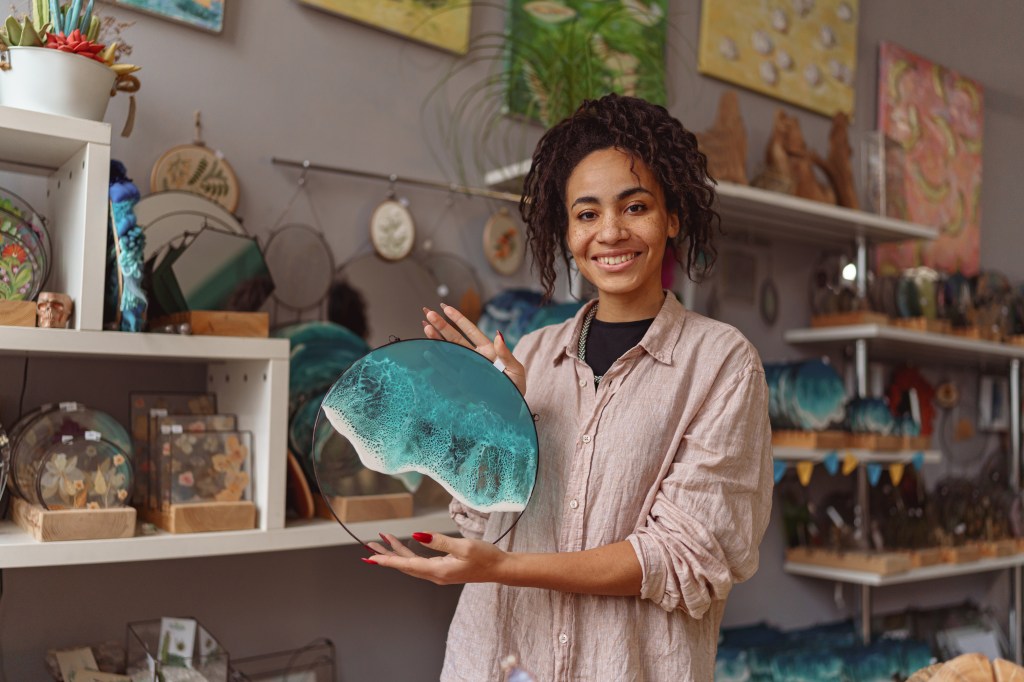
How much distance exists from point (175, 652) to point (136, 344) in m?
0.56

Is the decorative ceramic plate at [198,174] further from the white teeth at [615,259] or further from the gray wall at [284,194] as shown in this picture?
the white teeth at [615,259]

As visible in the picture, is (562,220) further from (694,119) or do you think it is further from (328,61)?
(694,119)

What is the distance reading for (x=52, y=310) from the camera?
1437mm

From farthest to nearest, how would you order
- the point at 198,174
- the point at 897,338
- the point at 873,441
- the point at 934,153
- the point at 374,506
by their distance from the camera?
the point at 934,153 → the point at 897,338 → the point at 873,441 → the point at 198,174 → the point at 374,506

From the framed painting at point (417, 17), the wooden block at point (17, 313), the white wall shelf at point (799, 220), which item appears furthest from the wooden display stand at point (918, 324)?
the wooden block at point (17, 313)

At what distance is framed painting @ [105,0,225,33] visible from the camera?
1.83 metres

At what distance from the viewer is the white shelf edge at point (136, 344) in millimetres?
1414

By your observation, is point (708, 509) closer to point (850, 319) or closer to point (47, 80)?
point (47, 80)

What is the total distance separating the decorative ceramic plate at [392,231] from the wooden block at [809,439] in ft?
3.92

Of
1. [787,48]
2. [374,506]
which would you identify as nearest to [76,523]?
[374,506]

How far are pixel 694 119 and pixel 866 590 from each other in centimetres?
157

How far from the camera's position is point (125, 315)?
1504mm

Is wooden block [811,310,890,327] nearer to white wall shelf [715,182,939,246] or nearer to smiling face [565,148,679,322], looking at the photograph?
white wall shelf [715,182,939,246]

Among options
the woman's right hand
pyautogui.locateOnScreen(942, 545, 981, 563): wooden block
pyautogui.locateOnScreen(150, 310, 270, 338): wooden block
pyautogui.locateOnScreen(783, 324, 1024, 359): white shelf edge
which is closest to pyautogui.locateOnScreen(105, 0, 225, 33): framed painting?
pyautogui.locateOnScreen(150, 310, 270, 338): wooden block
